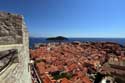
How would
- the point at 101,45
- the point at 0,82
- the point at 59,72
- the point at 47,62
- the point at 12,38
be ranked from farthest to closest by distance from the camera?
the point at 101,45, the point at 47,62, the point at 59,72, the point at 12,38, the point at 0,82

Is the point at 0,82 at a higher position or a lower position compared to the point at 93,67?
higher

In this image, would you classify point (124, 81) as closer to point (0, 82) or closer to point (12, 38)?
point (12, 38)

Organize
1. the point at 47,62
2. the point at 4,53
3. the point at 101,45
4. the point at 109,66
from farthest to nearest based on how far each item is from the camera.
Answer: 1. the point at 101,45
2. the point at 47,62
3. the point at 109,66
4. the point at 4,53

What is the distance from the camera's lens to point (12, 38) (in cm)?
426

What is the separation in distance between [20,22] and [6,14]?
1.09 ft

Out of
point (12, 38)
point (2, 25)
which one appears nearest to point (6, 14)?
point (2, 25)

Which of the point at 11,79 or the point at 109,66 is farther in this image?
the point at 109,66

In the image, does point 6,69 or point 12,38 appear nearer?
point 6,69

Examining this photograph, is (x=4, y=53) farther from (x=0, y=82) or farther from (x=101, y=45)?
(x=101, y=45)

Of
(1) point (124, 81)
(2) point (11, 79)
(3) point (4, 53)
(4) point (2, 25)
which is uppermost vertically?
(4) point (2, 25)

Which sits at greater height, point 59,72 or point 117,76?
point 117,76

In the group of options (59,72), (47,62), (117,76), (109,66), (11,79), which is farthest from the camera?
(47,62)

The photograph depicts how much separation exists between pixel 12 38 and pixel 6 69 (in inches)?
65.6

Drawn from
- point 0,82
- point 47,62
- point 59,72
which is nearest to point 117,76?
point 0,82
